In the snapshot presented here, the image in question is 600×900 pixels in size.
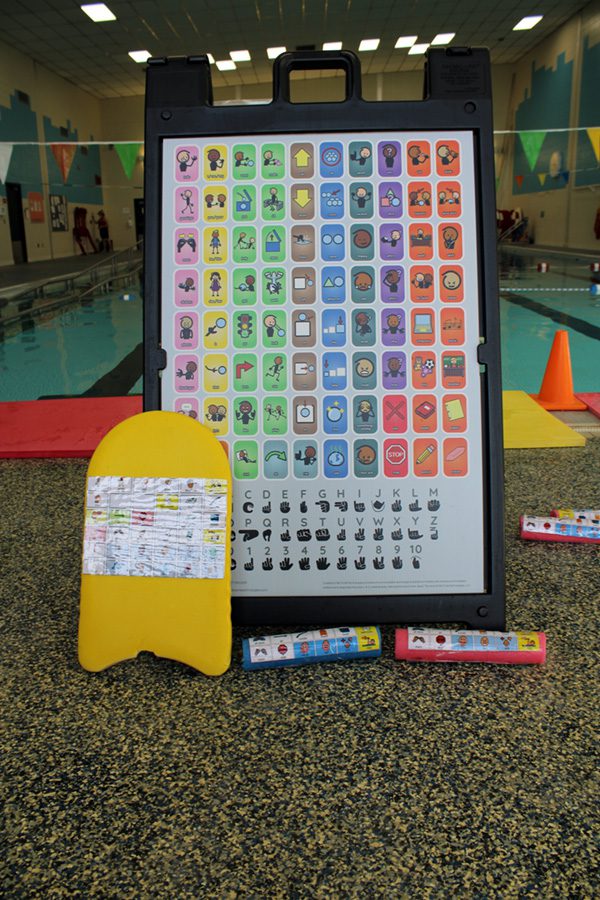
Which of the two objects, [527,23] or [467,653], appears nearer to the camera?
[467,653]

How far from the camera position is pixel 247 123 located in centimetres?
127

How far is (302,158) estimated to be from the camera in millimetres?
1271

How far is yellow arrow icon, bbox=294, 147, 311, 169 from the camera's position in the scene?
1.27m

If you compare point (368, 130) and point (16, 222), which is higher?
point (16, 222)

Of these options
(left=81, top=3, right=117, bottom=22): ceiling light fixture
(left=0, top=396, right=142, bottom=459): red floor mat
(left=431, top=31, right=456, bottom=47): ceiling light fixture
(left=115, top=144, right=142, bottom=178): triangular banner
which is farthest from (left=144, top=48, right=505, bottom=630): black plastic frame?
(left=431, top=31, right=456, bottom=47): ceiling light fixture

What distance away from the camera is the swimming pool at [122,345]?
15.7 ft

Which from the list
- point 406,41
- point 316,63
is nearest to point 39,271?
point 406,41

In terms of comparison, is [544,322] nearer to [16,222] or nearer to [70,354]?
[70,354]

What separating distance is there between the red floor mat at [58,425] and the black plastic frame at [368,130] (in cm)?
144

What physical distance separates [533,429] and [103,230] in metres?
14.5

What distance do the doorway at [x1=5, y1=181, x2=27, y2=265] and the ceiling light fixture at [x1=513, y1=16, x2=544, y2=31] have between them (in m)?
12.5

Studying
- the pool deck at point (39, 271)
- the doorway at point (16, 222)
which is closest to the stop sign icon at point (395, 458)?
the pool deck at point (39, 271)

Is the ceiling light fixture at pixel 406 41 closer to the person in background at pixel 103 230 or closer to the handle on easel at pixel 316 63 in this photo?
the person in background at pixel 103 230

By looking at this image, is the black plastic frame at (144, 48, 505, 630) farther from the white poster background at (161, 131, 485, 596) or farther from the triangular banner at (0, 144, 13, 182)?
the triangular banner at (0, 144, 13, 182)
